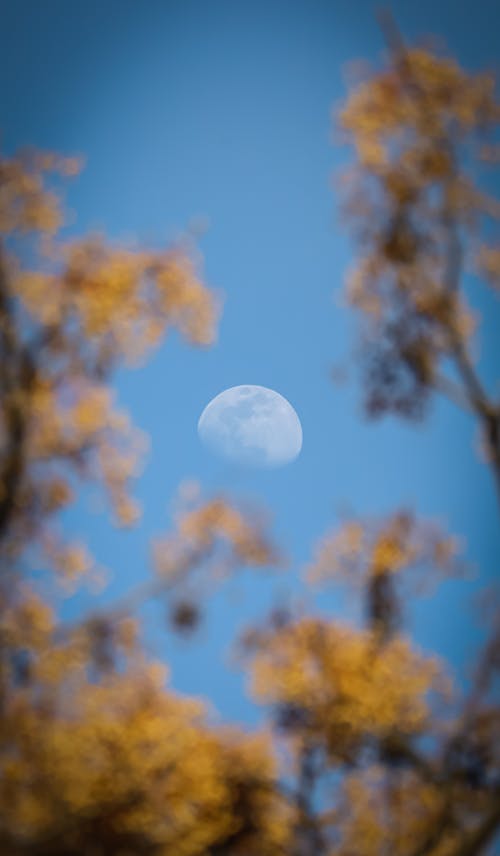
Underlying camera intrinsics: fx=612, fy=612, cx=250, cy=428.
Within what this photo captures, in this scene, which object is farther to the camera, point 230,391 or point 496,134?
point 230,391

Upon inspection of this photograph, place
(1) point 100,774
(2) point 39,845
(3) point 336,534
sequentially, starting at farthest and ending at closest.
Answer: (3) point 336,534, (1) point 100,774, (2) point 39,845

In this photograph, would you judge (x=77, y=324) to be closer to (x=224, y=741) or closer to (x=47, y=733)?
(x=47, y=733)

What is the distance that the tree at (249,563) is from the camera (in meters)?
4.86

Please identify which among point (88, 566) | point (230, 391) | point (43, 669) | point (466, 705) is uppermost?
point (230, 391)

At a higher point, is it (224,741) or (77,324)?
(77,324)

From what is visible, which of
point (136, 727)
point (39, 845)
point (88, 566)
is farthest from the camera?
point (88, 566)

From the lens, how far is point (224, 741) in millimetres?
5375

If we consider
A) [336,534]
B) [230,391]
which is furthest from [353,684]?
[230,391]

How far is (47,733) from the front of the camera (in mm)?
4840

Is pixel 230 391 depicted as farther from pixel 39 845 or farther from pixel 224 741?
pixel 39 845

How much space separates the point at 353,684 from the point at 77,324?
3844 mm

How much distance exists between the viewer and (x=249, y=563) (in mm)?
5594

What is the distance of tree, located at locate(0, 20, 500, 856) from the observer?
4.86 meters

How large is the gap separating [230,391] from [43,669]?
9.91ft
